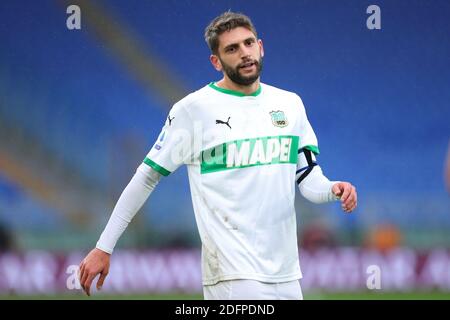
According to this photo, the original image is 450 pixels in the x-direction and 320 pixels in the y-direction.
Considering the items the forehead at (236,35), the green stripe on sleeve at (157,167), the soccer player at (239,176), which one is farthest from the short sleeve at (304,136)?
the green stripe on sleeve at (157,167)

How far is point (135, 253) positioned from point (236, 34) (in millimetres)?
6806

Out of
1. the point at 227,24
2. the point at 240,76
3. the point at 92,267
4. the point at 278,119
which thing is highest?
the point at 227,24

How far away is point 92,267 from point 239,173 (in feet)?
2.82

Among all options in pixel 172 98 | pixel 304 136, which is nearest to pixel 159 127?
pixel 172 98

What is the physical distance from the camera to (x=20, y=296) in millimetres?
10812

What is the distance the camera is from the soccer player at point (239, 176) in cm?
465

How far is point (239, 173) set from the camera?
15.3 ft

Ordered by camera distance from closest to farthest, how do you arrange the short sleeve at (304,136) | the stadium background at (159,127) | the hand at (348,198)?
the hand at (348,198) < the short sleeve at (304,136) < the stadium background at (159,127)

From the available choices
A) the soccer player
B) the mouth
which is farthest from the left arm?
the mouth

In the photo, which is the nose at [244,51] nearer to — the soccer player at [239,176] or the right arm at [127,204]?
the soccer player at [239,176]

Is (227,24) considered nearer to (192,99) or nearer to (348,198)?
(192,99)
